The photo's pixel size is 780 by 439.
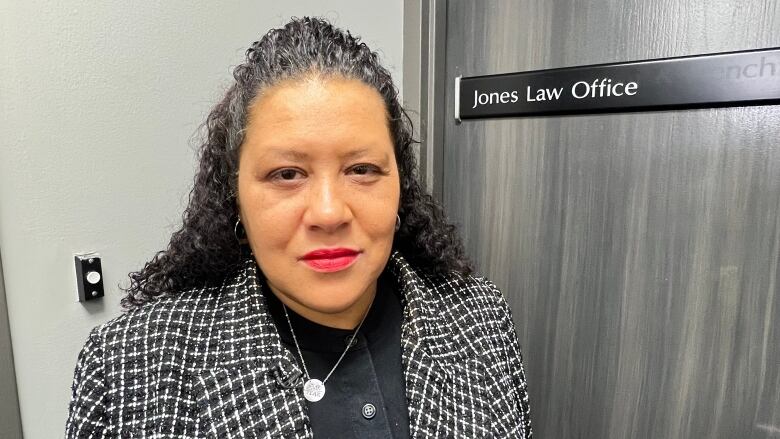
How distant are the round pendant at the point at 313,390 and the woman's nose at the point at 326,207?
25 cm

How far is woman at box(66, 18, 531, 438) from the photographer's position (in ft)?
2.18

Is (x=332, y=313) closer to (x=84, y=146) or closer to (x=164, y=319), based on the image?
(x=164, y=319)

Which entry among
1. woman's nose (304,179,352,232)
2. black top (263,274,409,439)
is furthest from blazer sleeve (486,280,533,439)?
woman's nose (304,179,352,232)

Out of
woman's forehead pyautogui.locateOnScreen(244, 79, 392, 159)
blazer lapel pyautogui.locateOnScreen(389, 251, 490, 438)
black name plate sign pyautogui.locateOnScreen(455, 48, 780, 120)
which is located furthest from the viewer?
black name plate sign pyautogui.locateOnScreen(455, 48, 780, 120)

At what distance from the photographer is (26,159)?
0.89 metres

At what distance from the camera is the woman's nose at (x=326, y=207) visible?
2.14ft

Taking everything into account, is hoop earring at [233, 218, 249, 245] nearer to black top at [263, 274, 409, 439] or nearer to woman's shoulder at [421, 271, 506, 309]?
black top at [263, 274, 409, 439]

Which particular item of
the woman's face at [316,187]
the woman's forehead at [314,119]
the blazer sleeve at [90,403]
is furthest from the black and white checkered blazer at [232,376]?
the woman's forehead at [314,119]

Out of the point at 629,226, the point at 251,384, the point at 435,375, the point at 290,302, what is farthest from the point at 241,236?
the point at 629,226

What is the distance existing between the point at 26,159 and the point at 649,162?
4.05 ft

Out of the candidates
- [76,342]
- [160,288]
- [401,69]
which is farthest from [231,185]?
[401,69]

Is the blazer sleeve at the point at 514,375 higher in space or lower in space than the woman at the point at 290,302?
lower

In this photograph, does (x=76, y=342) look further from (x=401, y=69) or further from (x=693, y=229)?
(x=693, y=229)

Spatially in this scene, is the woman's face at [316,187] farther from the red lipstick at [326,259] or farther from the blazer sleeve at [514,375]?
the blazer sleeve at [514,375]
